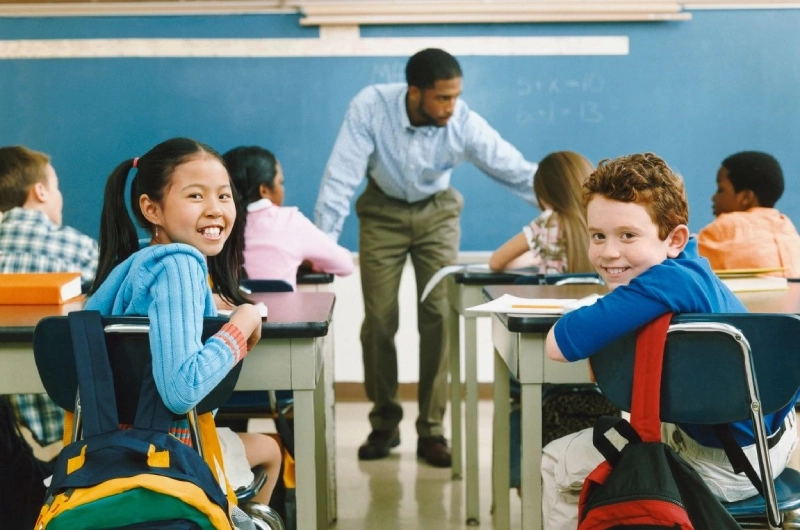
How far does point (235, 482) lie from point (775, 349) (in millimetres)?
1008

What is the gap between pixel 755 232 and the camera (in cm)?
293

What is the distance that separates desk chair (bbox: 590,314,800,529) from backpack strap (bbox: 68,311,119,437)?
31.6 inches

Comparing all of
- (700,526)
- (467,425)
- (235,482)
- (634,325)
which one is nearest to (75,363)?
(235,482)

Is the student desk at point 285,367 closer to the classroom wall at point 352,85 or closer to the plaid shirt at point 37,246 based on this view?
the plaid shirt at point 37,246

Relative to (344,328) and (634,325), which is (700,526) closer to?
(634,325)

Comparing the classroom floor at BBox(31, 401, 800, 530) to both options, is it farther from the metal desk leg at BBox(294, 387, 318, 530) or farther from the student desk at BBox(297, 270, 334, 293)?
the metal desk leg at BBox(294, 387, 318, 530)

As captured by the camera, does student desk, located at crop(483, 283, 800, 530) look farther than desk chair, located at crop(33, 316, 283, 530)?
Yes

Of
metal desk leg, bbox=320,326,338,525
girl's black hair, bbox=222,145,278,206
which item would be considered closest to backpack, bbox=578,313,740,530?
metal desk leg, bbox=320,326,338,525

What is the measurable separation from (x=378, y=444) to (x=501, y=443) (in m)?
1.30

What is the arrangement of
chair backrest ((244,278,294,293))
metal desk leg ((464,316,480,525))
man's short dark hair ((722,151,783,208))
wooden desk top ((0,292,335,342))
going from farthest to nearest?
man's short dark hair ((722,151,783,208)), metal desk leg ((464,316,480,525)), chair backrest ((244,278,294,293)), wooden desk top ((0,292,335,342))

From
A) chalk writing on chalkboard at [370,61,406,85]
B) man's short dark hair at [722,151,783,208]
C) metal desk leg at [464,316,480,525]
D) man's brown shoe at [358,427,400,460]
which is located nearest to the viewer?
metal desk leg at [464,316,480,525]

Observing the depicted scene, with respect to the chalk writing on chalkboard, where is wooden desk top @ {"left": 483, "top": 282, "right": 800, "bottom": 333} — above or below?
below

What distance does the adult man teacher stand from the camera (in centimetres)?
352

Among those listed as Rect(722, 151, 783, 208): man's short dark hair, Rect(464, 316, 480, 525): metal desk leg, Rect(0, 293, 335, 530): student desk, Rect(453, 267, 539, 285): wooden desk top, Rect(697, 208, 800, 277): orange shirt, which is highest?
Rect(722, 151, 783, 208): man's short dark hair
